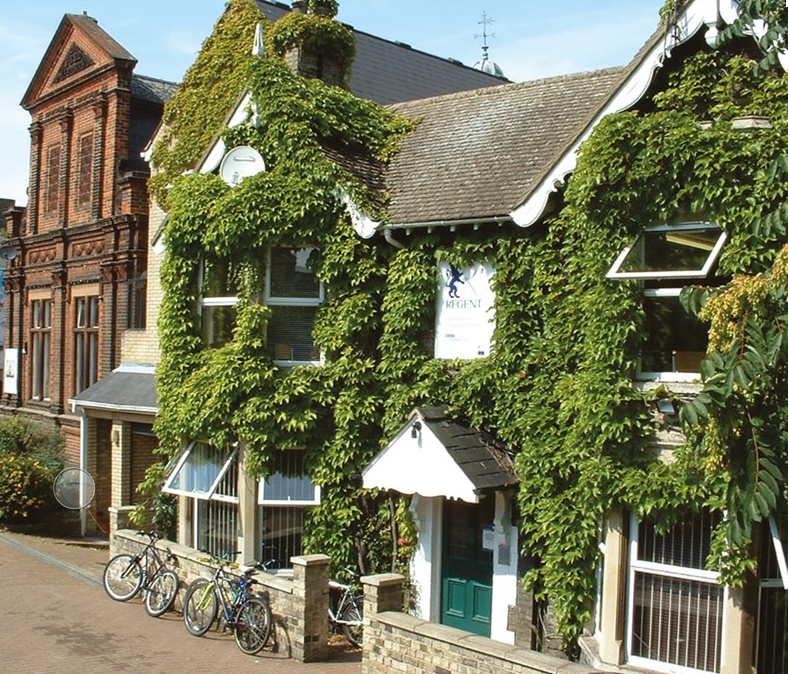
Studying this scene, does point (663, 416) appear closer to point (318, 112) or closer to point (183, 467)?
point (318, 112)

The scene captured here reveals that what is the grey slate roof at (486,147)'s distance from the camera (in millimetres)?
13195

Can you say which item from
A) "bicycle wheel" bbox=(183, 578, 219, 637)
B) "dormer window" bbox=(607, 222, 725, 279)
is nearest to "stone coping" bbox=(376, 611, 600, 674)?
"bicycle wheel" bbox=(183, 578, 219, 637)

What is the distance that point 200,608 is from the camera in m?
13.3

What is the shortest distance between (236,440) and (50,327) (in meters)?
11.0

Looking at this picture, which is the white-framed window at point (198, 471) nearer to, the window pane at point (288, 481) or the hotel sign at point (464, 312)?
the window pane at point (288, 481)

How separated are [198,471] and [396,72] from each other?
10.2 m

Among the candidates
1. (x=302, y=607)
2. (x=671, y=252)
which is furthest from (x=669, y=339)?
(x=302, y=607)

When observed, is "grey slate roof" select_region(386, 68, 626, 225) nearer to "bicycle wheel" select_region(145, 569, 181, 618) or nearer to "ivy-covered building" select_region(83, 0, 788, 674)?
"ivy-covered building" select_region(83, 0, 788, 674)

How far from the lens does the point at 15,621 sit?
1387 cm

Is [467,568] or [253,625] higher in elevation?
[467,568]

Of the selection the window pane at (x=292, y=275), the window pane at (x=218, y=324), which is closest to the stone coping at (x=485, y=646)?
the window pane at (x=292, y=275)

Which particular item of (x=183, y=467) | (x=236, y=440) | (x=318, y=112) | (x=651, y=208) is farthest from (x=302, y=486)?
(x=651, y=208)

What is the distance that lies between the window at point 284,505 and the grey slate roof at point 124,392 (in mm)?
3860

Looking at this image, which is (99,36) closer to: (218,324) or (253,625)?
(218,324)
